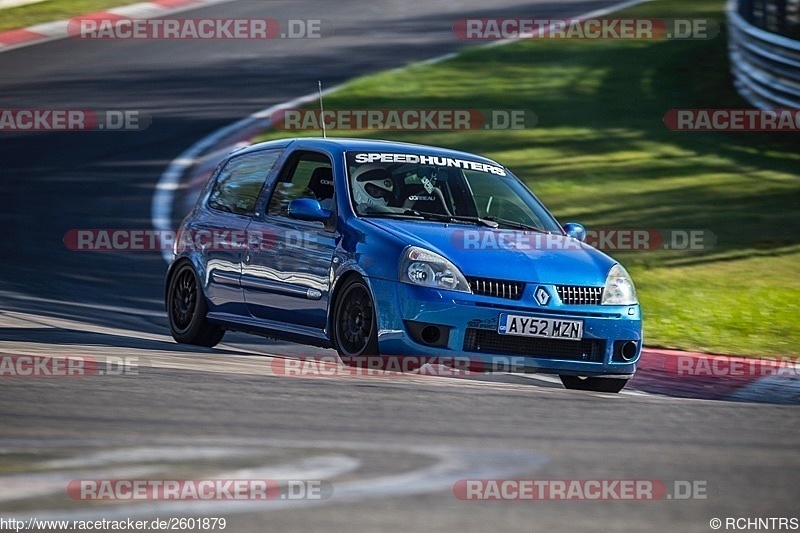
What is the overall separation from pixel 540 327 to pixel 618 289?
0.71 meters

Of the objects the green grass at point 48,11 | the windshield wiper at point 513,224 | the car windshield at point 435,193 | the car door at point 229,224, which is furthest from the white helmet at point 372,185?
the green grass at point 48,11

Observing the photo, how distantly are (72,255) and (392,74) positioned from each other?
11567 mm

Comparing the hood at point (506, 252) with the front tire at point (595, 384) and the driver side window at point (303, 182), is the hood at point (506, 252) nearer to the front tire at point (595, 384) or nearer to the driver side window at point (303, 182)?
the front tire at point (595, 384)

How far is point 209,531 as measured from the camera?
4578mm

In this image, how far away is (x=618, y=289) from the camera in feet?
29.7

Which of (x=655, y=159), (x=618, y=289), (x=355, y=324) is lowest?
(x=655, y=159)

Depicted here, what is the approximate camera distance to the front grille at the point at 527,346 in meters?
8.55

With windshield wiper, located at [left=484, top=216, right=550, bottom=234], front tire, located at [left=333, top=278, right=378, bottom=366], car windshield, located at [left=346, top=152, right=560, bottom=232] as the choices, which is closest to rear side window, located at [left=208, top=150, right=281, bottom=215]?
car windshield, located at [left=346, top=152, right=560, bottom=232]

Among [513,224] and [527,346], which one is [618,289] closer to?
[527,346]

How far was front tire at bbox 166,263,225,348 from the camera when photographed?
34.4ft

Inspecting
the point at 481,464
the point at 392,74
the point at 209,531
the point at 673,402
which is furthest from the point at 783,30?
the point at 209,531

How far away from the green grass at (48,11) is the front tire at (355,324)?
71.2 feet

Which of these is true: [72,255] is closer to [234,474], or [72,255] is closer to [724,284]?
[724,284]

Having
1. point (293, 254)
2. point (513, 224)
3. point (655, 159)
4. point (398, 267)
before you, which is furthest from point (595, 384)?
point (655, 159)
